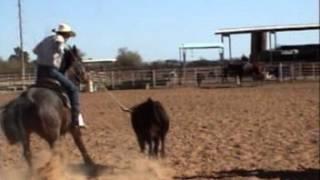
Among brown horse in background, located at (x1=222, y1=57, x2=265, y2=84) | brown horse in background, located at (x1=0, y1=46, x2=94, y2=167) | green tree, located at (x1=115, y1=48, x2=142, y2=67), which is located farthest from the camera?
green tree, located at (x1=115, y1=48, x2=142, y2=67)

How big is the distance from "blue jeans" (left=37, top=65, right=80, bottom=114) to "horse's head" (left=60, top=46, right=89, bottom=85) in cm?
19

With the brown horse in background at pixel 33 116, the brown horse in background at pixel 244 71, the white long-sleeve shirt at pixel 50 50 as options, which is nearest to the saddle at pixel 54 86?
the brown horse in background at pixel 33 116

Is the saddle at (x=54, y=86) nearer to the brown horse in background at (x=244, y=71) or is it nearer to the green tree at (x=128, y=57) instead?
the brown horse in background at (x=244, y=71)

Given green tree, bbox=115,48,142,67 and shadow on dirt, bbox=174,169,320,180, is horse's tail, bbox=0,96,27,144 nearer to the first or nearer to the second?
shadow on dirt, bbox=174,169,320,180

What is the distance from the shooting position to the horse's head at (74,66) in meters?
8.67

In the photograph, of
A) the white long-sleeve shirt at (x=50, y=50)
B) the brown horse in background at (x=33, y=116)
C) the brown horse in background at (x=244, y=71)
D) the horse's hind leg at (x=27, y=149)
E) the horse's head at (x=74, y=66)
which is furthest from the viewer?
the brown horse in background at (x=244, y=71)

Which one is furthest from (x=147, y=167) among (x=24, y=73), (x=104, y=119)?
(x=24, y=73)

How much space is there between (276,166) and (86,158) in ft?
8.46

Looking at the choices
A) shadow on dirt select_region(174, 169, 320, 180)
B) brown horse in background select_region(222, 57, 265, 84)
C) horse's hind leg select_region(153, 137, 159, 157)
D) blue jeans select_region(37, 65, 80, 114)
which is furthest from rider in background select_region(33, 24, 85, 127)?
brown horse in background select_region(222, 57, 265, 84)

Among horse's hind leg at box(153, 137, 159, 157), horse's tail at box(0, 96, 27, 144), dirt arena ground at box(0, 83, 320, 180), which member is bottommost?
dirt arena ground at box(0, 83, 320, 180)

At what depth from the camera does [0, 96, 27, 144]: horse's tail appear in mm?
7891

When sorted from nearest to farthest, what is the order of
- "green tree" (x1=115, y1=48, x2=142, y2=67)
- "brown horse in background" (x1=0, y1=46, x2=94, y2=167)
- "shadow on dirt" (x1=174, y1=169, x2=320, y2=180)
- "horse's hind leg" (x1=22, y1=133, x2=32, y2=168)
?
"shadow on dirt" (x1=174, y1=169, x2=320, y2=180)
"brown horse in background" (x1=0, y1=46, x2=94, y2=167)
"horse's hind leg" (x1=22, y1=133, x2=32, y2=168)
"green tree" (x1=115, y1=48, x2=142, y2=67)

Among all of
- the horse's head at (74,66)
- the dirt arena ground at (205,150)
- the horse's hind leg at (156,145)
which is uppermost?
the horse's head at (74,66)

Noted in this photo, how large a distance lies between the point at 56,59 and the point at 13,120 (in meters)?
0.91
